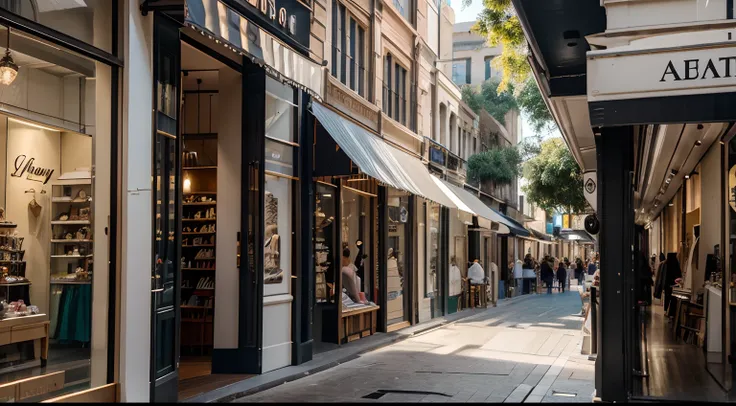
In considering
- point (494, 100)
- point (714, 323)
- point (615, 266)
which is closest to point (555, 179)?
point (494, 100)

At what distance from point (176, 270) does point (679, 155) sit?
30.7 ft

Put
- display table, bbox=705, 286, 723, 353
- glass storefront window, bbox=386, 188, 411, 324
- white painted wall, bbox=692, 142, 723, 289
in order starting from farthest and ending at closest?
glass storefront window, bbox=386, 188, 411, 324 → white painted wall, bbox=692, 142, 723, 289 → display table, bbox=705, 286, 723, 353

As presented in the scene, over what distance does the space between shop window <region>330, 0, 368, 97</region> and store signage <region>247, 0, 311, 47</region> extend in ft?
10.3

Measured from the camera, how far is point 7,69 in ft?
27.1

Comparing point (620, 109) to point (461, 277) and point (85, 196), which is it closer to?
point (85, 196)

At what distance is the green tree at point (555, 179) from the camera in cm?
3139

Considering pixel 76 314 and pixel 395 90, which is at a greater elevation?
pixel 395 90

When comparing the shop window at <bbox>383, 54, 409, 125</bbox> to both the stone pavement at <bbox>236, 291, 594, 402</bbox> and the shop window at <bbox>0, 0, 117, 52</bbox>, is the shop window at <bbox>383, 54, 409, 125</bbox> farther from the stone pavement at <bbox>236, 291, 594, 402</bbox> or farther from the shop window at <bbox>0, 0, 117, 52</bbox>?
the shop window at <bbox>0, 0, 117, 52</bbox>

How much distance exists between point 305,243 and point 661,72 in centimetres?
775

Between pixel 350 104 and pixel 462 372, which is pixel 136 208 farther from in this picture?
pixel 350 104

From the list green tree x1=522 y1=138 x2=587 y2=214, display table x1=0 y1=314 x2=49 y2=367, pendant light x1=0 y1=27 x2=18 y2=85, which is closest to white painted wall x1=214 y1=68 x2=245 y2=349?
display table x1=0 y1=314 x2=49 y2=367

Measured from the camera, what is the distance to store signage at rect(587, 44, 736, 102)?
21.7ft

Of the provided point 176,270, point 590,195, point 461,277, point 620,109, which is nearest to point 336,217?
point 590,195

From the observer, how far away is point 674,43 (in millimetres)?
6875
